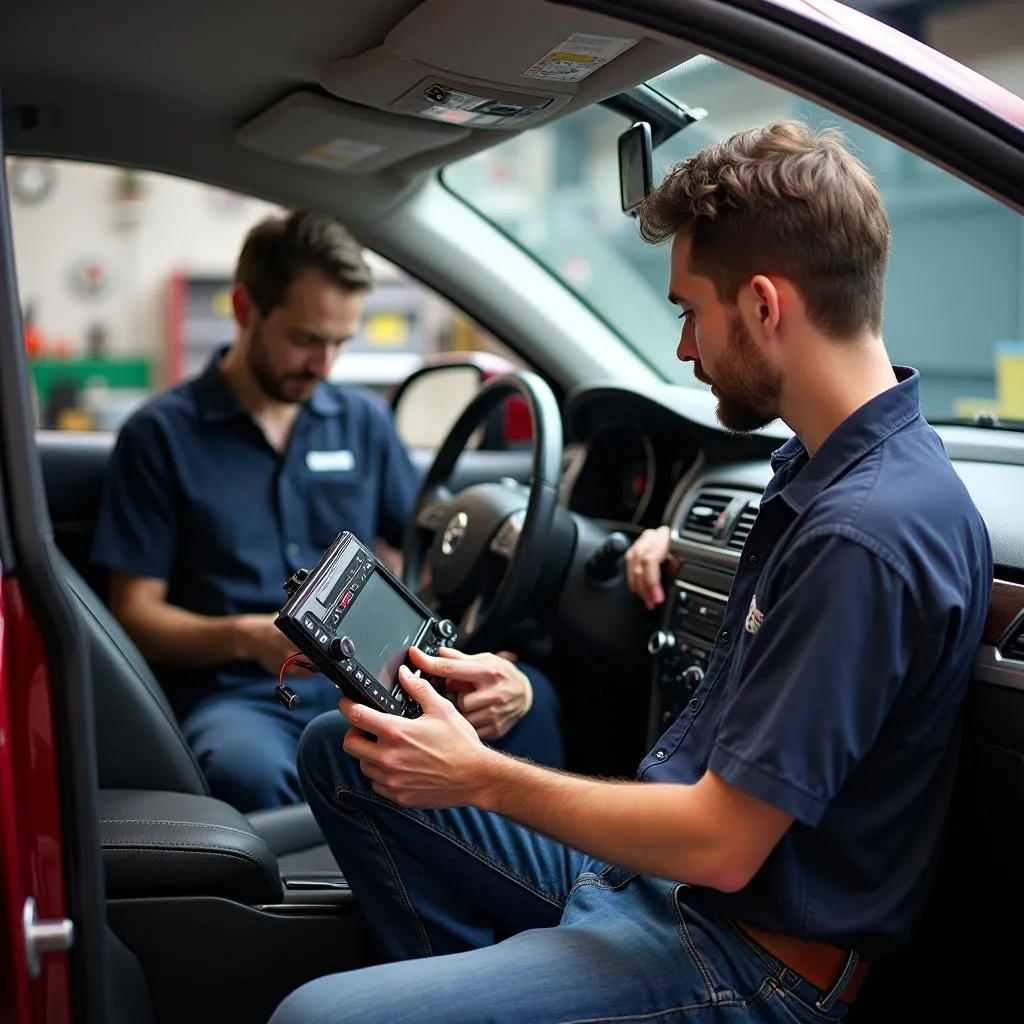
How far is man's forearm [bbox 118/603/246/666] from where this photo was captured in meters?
2.10

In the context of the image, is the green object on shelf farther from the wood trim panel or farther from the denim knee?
the wood trim panel

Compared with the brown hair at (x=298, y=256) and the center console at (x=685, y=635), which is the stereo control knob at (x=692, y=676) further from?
A: the brown hair at (x=298, y=256)

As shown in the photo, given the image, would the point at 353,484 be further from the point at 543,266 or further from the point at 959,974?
the point at 959,974


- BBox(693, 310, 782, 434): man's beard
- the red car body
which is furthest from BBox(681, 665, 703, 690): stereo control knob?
the red car body

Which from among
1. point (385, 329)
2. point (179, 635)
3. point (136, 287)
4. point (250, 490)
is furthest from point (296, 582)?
point (136, 287)

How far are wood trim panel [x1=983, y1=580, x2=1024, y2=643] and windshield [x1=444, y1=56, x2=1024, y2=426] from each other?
0.72ft

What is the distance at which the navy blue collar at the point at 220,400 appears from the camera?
2303 mm

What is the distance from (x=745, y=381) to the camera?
1.16 metres

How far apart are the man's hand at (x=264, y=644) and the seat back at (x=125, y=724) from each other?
36cm

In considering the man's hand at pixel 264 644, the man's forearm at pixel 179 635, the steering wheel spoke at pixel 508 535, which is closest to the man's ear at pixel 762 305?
the steering wheel spoke at pixel 508 535

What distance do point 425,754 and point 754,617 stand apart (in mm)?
341

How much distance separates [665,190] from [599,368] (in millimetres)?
1131

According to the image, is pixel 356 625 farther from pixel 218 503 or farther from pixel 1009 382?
pixel 1009 382

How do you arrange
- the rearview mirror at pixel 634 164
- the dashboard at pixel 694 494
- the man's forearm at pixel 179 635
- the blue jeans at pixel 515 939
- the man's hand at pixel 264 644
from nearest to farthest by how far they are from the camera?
the blue jeans at pixel 515 939, the dashboard at pixel 694 494, the rearview mirror at pixel 634 164, the man's hand at pixel 264 644, the man's forearm at pixel 179 635
